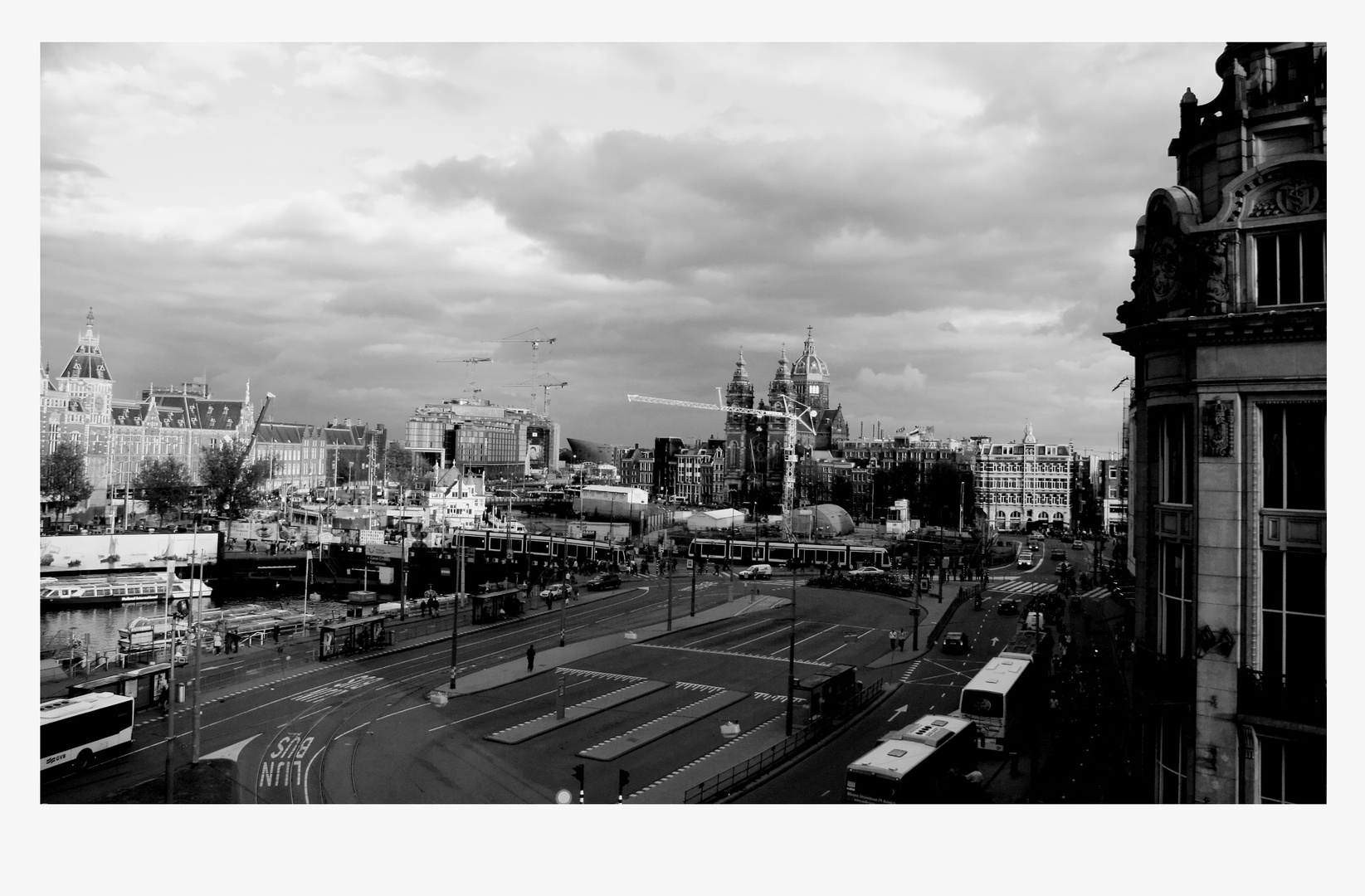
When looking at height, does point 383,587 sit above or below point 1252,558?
below

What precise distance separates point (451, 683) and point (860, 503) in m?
158

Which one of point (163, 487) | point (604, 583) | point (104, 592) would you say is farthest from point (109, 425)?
point (604, 583)

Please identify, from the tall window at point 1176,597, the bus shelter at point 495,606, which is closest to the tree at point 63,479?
the bus shelter at point 495,606

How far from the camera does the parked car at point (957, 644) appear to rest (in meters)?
49.4

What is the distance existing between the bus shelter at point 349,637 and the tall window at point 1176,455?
37.9m

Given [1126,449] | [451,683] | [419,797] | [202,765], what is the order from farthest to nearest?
[1126,449] < [451,683] < [202,765] < [419,797]

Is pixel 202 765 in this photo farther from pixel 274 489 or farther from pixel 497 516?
pixel 274 489

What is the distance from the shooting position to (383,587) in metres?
93.6

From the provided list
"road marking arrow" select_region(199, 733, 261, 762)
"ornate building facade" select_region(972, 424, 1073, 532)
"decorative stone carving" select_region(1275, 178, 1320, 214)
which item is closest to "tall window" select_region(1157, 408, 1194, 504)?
"decorative stone carving" select_region(1275, 178, 1320, 214)

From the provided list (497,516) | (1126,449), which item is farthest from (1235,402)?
(497,516)

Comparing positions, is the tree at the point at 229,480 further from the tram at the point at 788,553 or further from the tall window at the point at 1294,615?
the tall window at the point at 1294,615

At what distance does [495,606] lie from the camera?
2299 inches

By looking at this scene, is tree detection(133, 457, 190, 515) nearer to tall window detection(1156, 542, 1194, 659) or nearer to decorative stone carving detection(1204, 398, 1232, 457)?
tall window detection(1156, 542, 1194, 659)

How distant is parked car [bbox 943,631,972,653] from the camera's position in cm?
4938
